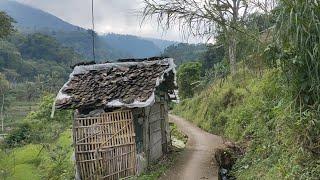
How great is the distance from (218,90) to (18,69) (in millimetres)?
70052

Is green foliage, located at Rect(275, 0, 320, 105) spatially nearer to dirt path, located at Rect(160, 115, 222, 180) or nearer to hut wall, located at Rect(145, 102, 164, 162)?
dirt path, located at Rect(160, 115, 222, 180)

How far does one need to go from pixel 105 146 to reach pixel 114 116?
3.14 feet

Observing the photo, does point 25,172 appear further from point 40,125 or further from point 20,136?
point 20,136

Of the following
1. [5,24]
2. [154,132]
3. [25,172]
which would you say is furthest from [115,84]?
[5,24]

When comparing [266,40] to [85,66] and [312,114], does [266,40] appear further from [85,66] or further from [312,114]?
[85,66]

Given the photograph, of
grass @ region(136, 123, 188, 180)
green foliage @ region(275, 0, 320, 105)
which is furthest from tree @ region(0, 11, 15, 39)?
green foliage @ region(275, 0, 320, 105)

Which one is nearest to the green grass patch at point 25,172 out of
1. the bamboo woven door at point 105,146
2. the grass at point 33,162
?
the grass at point 33,162

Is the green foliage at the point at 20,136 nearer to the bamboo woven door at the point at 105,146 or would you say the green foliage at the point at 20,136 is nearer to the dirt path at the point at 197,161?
the dirt path at the point at 197,161

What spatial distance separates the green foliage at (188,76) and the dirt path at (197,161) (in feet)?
56.5

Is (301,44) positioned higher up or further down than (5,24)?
further down

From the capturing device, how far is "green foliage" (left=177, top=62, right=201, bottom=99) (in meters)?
37.8

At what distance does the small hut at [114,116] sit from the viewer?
40.3 feet

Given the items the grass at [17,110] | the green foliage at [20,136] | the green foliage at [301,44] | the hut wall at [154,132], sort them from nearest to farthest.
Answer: the green foliage at [301,44], the hut wall at [154,132], the green foliage at [20,136], the grass at [17,110]

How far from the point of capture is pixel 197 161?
46.8 feet
